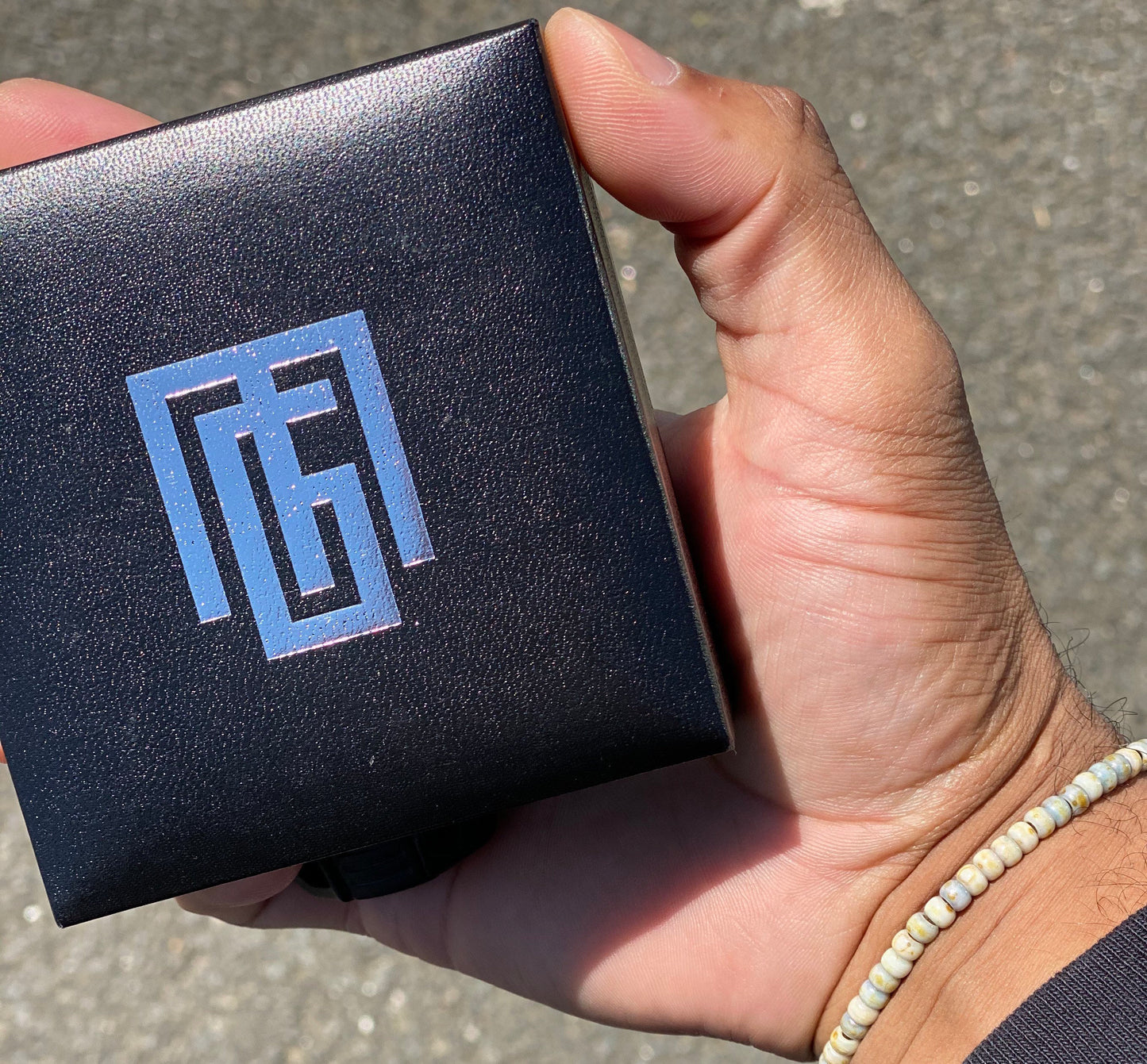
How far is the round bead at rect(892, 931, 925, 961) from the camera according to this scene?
71 cm

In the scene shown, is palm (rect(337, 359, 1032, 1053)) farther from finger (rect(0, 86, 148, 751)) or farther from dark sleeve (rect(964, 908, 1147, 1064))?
finger (rect(0, 86, 148, 751))

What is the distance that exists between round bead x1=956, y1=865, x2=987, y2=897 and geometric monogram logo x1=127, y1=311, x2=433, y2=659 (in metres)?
0.42

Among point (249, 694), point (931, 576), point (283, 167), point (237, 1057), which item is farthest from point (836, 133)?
point (237, 1057)

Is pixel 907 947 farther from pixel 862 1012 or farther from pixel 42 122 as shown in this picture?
pixel 42 122

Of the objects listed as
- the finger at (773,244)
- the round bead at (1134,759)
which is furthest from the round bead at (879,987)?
the finger at (773,244)

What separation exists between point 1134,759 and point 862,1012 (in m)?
0.25

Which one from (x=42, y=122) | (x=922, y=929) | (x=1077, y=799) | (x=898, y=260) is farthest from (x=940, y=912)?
(x=42, y=122)

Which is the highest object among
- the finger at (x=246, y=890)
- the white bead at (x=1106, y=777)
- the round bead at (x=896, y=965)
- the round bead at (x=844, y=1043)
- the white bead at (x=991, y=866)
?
the finger at (x=246, y=890)

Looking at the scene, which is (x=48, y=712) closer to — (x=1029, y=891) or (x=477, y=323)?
(x=477, y=323)

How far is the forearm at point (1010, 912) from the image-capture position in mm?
686

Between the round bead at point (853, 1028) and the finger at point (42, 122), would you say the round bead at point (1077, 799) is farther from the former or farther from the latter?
the finger at point (42, 122)

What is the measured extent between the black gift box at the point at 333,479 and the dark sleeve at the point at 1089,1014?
256 mm

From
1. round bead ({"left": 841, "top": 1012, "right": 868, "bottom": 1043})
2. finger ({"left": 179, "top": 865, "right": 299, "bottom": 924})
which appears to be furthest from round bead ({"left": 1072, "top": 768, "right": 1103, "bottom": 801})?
finger ({"left": 179, "top": 865, "right": 299, "bottom": 924})

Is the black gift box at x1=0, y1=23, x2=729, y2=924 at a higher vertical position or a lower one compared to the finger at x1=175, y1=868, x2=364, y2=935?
higher
